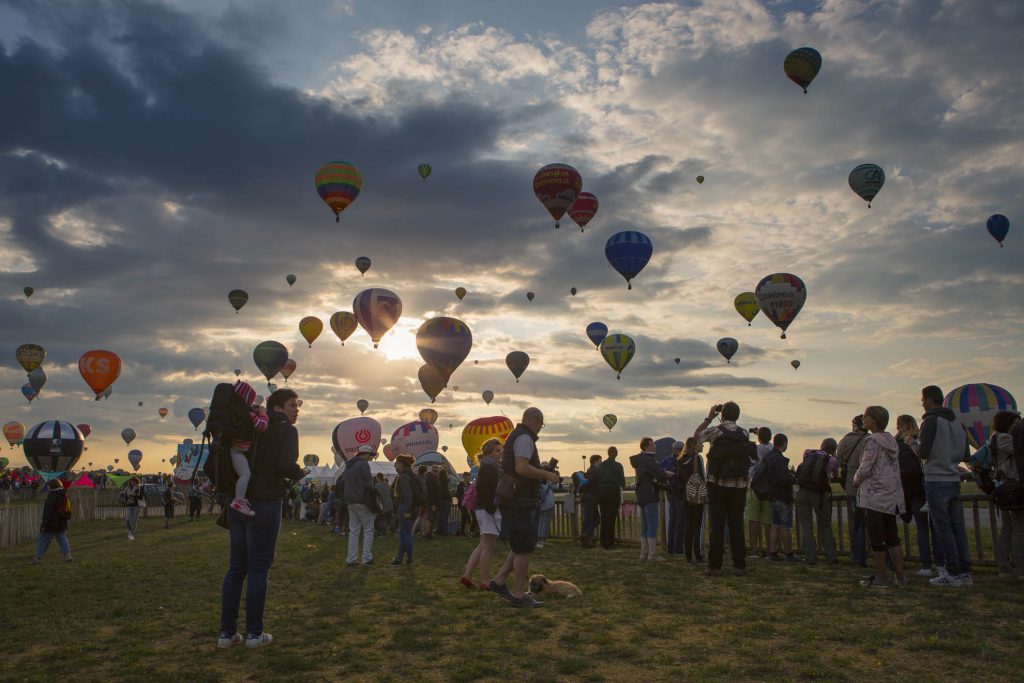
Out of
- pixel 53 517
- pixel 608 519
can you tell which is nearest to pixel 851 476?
pixel 608 519

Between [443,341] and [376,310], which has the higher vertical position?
[376,310]

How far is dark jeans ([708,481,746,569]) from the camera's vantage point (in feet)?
34.4

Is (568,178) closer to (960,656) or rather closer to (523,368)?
(523,368)

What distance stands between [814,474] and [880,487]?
2.81 m

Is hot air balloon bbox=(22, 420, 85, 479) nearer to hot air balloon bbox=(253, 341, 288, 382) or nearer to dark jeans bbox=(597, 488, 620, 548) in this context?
hot air balloon bbox=(253, 341, 288, 382)

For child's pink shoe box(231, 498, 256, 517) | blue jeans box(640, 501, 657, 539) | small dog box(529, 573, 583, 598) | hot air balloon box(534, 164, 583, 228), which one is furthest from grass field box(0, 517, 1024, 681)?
hot air balloon box(534, 164, 583, 228)

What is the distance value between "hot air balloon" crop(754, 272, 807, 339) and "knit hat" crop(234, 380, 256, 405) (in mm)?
31089

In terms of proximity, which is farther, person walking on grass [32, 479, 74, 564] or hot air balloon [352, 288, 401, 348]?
hot air balloon [352, 288, 401, 348]

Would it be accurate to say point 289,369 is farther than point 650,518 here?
Yes

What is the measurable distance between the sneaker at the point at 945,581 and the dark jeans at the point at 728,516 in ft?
7.93

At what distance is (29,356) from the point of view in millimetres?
55000

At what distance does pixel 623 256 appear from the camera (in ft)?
111

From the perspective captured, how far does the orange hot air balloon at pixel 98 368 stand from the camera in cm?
3906

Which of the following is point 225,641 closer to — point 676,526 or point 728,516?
point 728,516
